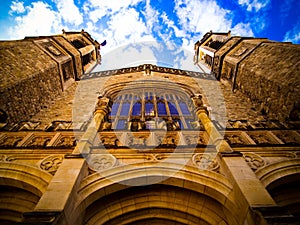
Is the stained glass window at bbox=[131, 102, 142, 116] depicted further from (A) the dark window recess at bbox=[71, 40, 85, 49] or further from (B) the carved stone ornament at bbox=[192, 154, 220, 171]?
(A) the dark window recess at bbox=[71, 40, 85, 49]

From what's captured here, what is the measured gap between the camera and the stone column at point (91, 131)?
5.72 m

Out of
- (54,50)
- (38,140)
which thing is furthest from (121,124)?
(54,50)

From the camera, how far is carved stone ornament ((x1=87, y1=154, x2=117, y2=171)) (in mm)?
5398

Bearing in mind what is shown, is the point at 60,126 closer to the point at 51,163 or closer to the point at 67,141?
the point at 67,141

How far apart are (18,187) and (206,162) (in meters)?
4.47

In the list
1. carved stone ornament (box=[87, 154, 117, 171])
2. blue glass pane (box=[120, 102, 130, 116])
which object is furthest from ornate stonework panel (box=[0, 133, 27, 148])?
blue glass pane (box=[120, 102, 130, 116])

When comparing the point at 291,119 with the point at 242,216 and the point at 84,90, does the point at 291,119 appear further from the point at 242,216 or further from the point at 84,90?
the point at 84,90

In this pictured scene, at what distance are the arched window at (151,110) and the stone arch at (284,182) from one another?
3.06 metres

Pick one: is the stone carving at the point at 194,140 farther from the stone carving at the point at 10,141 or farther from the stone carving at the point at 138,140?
the stone carving at the point at 10,141

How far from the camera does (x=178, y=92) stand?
1327 cm

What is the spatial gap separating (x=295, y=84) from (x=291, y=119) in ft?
4.23

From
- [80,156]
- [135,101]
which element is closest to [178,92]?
[135,101]

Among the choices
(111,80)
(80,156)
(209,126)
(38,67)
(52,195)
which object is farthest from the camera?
(111,80)

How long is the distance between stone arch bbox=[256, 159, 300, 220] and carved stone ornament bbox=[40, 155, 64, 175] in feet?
15.4
